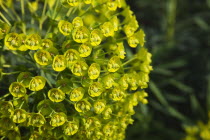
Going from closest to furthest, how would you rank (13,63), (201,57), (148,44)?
1. (13,63)
2. (148,44)
3. (201,57)

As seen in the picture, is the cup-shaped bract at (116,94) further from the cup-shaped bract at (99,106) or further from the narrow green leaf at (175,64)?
the narrow green leaf at (175,64)

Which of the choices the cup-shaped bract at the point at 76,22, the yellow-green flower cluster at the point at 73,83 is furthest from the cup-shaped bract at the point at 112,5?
the cup-shaped bract at the point at 76,22

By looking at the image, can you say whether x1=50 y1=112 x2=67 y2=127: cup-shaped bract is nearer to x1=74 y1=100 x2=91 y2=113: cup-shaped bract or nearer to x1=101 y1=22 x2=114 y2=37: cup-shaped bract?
x1=74 y1=100 x2=91 y2=113: cup-shaped bract

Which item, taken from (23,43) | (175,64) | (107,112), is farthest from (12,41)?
(175,64)

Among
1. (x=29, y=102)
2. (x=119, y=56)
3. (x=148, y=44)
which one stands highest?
(x=148, y=44)

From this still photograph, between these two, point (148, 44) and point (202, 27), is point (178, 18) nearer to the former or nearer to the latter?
point (202, 27)

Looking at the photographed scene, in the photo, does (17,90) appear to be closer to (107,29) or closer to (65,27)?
(65,27)

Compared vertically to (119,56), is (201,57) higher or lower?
higher

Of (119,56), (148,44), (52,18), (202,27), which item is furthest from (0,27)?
(202,27)
